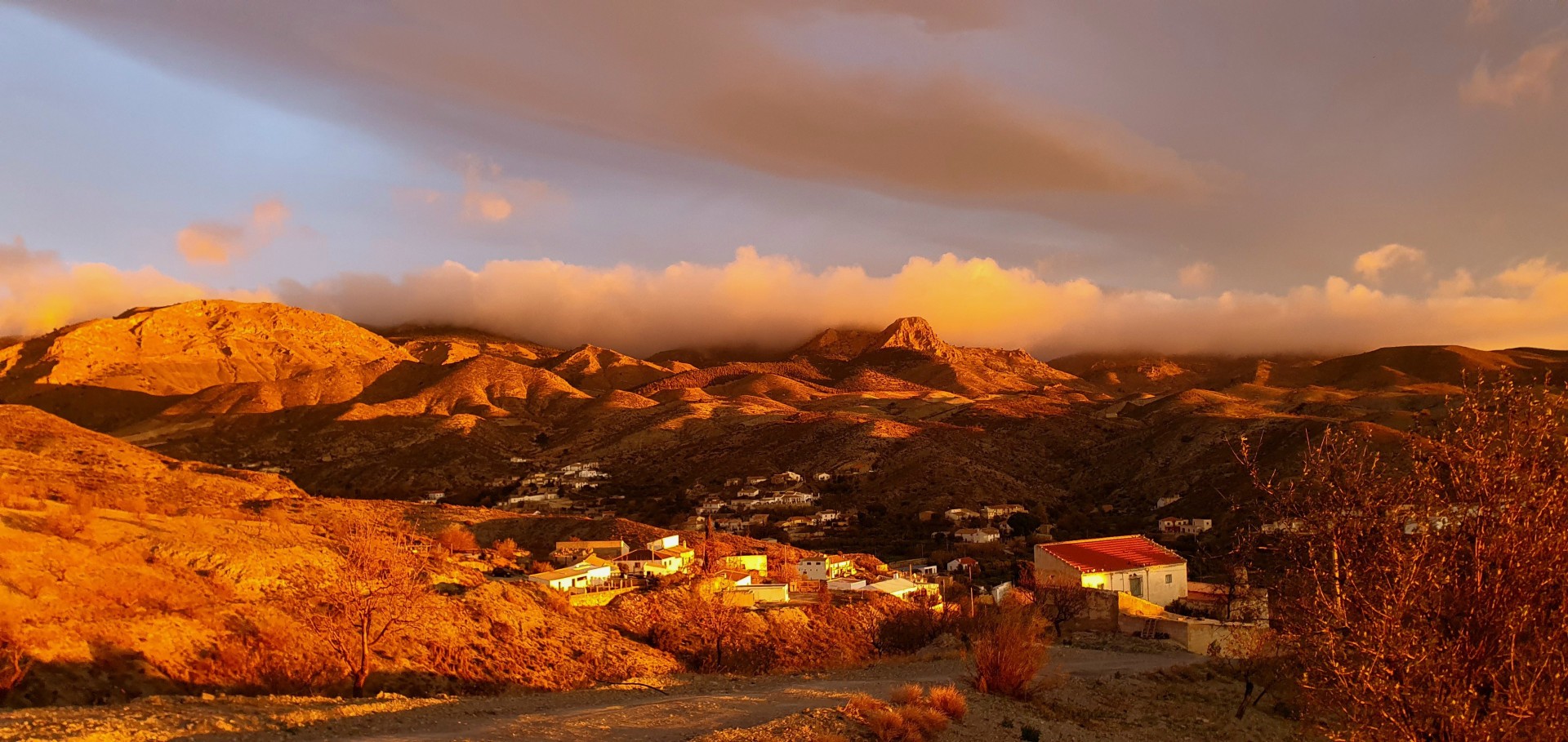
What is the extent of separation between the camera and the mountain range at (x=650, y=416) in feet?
293

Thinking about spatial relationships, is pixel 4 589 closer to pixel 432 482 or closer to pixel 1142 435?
pixel 432 482

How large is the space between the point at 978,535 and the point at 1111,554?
1049 inches

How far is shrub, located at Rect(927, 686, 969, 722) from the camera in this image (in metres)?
15.2

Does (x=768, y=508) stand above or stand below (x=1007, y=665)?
below

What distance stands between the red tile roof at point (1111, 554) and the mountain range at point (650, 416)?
18.6m

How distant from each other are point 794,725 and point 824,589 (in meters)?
27.3

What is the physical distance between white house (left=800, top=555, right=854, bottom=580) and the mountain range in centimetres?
2768

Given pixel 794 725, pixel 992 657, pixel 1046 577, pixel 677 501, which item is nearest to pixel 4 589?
pixel 794 725

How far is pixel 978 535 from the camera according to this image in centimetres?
6788

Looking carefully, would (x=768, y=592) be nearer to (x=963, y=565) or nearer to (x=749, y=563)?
(x=749, y=563)

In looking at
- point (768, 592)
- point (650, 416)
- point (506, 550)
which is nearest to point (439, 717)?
point (768, 592)

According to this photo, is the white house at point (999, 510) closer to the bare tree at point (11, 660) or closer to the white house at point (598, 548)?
the white house at point (598, 548)

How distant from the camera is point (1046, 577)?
39.6 m

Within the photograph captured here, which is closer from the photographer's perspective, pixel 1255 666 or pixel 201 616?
pixel 201 616
